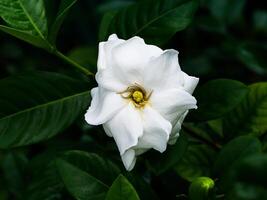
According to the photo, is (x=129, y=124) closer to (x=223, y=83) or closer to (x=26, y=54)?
(x=223, y=83)

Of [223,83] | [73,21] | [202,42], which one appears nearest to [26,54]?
[73,21]

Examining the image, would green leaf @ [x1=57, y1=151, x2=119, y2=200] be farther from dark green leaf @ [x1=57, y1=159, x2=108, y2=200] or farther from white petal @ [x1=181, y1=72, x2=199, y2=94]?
white petal @ [x1=181, y1=72, x2=199, y2=94]

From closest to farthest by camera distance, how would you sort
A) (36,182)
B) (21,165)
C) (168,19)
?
1. (168,19)
2. (36,182)
3. (21,165)

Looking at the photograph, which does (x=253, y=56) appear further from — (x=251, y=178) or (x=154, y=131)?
(x=251, y=178)

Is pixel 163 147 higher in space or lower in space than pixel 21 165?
higher

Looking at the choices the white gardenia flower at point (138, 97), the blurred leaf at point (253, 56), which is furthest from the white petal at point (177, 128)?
the blurred leaf at point (253, 56)
